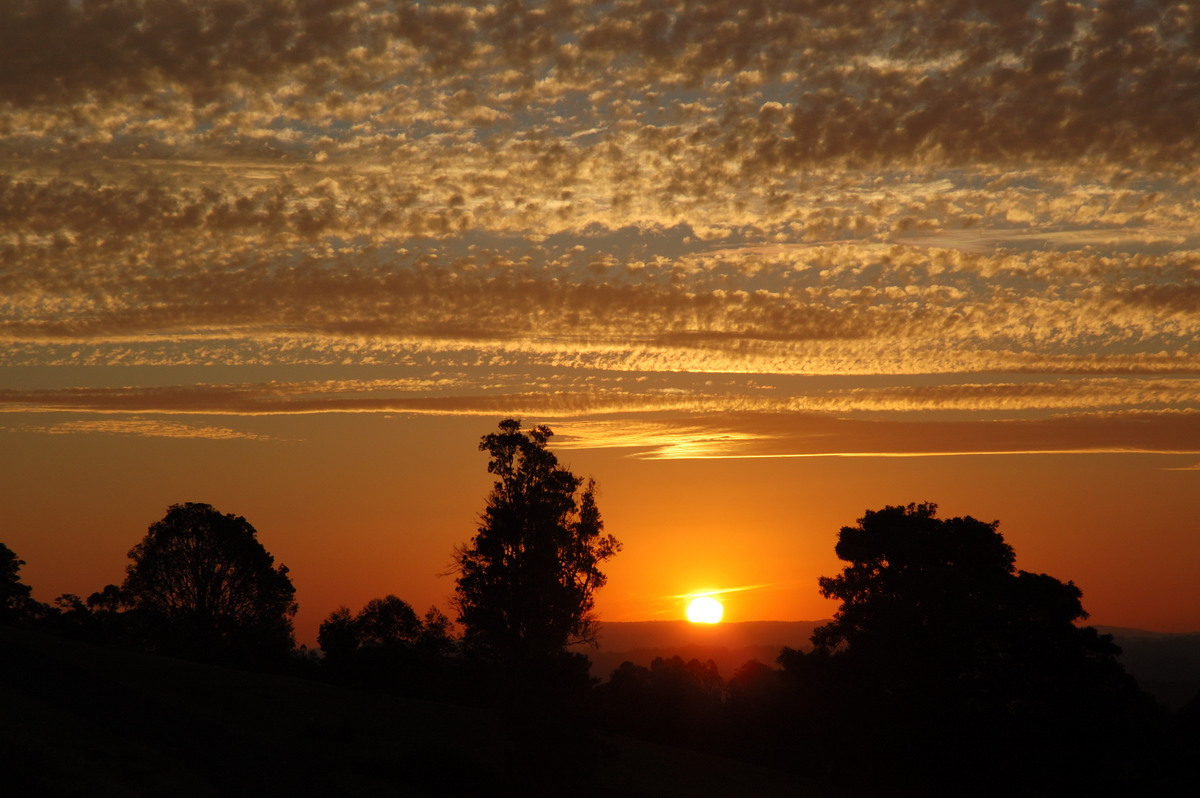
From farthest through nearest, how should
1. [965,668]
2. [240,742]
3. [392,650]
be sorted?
[392,650] → [965,668] → [240,742]

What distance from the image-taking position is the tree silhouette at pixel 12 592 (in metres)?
83.9

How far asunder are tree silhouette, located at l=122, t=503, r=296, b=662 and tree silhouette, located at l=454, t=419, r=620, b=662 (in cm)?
2647

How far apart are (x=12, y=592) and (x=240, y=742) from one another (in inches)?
2531

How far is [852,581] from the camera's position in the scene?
169 feet

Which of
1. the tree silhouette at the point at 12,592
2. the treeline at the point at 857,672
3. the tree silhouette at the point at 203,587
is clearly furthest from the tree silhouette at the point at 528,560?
the tree silhouette at the point at 12,592

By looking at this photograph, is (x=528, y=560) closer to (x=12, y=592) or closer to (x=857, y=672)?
(x=857, y=672)

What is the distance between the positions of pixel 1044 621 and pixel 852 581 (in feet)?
30.9

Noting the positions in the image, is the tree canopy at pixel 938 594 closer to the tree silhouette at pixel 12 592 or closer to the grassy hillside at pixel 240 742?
the grassy hillside at pixel 240 742

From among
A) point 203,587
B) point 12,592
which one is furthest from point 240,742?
point 12,592

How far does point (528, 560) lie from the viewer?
57531 millimetres

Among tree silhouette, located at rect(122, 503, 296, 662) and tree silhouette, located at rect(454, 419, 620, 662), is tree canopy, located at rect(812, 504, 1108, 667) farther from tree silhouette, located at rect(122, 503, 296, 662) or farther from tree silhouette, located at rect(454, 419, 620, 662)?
tree silhouette, located at rect(122, 503, 296, 662)

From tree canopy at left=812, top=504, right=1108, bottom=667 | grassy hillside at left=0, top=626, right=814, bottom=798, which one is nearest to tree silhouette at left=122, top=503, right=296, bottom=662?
grassy hillside at left=0, top=626, right=814, bottom=798

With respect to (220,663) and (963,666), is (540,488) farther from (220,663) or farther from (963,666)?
(220,663)

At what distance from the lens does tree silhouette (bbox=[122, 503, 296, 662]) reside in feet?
250
